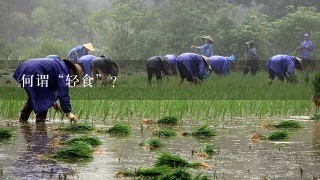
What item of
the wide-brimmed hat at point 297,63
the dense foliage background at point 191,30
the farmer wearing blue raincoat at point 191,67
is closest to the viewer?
the farmer wearing blue raincoat at point 191,67

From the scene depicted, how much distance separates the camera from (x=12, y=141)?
341 inches

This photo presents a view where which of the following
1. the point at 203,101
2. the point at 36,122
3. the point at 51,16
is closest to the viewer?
the point at 36,122

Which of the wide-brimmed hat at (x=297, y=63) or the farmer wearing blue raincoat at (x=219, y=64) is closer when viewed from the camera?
the wide-brimmed hat at (x=297, y=63)

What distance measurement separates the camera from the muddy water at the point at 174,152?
6.38 m

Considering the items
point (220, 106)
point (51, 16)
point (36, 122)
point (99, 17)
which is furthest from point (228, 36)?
point (36, 122)

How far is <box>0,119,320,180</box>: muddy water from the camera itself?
638 cm

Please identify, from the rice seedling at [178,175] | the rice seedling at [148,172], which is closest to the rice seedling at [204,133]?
the rice seedling at [148,172]

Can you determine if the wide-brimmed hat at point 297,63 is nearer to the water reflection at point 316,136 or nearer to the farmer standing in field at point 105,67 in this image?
the farmer standing in field at point 105,67

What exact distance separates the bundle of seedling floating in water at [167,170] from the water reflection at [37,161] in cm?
58

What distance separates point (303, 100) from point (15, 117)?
19.4ft

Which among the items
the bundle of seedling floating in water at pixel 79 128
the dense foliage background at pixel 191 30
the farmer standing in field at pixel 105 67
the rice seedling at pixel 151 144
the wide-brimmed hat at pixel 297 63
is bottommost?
the bundle of seedling floating in water at pixel 79 128

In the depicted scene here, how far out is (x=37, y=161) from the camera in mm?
7000

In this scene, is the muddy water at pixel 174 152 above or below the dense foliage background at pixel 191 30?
below

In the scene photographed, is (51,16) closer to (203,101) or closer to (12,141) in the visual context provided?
(203,101)
